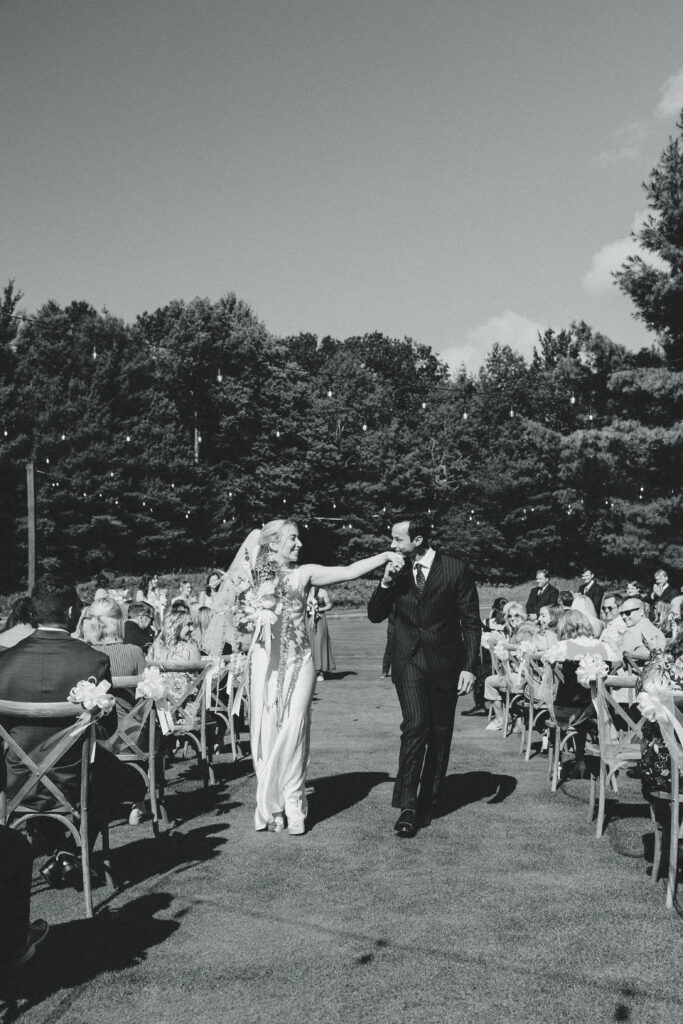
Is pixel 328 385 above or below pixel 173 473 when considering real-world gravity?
above

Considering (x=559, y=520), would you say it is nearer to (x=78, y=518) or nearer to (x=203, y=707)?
(x=78, y=518)

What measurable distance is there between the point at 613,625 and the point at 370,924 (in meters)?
7.33

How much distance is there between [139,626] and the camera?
9883 mm

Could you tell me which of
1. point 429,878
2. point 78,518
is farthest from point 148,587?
point 78,518

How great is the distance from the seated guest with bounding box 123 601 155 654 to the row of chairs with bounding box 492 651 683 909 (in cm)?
368

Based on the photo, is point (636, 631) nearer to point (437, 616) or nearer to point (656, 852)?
point (437, 616)

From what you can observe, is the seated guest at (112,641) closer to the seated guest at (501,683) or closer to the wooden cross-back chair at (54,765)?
the wooden cross-back chair at (54,765)

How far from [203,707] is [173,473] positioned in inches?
1825

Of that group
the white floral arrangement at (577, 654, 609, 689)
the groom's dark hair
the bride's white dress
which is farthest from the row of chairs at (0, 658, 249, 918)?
the white floral arrangement at (577, 654, 609, 689)

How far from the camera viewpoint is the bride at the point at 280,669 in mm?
6445

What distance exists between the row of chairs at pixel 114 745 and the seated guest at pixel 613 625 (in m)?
3.49

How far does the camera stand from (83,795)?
476 cm

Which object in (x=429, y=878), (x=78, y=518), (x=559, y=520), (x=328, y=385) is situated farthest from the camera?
(x=328, y=385)

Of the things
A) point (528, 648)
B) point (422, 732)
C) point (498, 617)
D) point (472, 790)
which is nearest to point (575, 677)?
point (472, 790)
